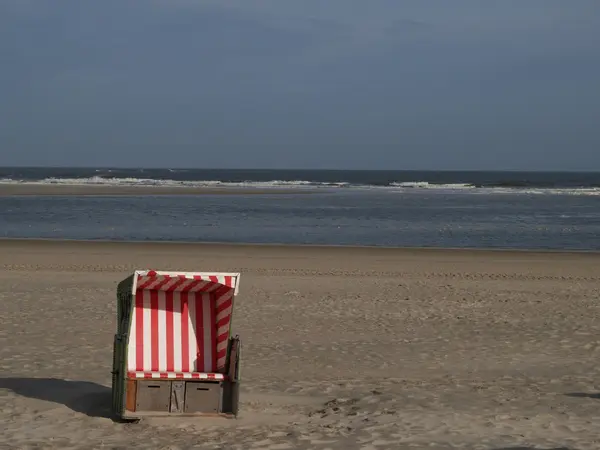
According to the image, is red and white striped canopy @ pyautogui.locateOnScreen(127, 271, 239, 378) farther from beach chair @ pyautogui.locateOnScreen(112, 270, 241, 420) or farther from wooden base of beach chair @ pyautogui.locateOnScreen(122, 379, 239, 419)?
wooden base of beach chair @ pyautogui.locateOnScreen(122, 379, 239, 419)

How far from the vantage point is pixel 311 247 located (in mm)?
24938

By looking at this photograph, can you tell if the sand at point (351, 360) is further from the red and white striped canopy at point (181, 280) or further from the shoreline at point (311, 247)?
the shoreline at point (311, 247)

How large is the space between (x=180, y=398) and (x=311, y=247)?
696 inches

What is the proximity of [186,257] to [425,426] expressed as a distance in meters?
15.1

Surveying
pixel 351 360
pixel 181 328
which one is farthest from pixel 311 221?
pixel 181 328

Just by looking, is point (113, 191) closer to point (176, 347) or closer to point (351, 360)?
point (351, 360)

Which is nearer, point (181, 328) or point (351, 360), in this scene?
point (181, 328)

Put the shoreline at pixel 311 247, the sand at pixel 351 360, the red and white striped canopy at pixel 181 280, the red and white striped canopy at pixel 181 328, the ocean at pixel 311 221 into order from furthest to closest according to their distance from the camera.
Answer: the ocean at pixel 311 221
the shoreline at pixel 311 247
the red and white striped canopy at pixel 181 328
the red and white striped canopy at pixel 181 280
the sand at pixel 351 360

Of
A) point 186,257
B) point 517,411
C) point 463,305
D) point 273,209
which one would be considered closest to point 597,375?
point 517,411

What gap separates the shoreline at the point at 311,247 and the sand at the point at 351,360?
399 cm

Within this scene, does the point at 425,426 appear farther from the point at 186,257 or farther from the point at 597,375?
the point at 186,257

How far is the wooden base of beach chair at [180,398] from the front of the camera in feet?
23.7

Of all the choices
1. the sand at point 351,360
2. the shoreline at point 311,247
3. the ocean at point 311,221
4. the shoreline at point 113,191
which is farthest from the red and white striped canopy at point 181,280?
the shoreline at point 113,191

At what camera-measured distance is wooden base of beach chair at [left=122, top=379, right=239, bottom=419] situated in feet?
23.7
